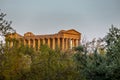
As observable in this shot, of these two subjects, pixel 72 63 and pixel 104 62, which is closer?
pixel 104 62

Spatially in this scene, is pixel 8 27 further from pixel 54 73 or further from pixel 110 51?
pixel 110 51

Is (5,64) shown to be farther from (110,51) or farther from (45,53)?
(110,51)

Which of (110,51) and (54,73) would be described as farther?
(54,73)

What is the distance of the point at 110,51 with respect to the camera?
2008cm

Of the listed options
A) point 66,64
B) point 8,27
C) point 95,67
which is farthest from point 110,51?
point 8,27

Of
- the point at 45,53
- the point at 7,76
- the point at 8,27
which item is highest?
the point at 8,27

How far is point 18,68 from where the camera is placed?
27156 millimetres

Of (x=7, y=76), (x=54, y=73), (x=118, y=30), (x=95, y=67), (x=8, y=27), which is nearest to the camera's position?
(x=95, y=67)

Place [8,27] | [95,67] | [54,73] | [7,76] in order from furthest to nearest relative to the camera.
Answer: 1. [7,76]
2. [54,73]
3. [8,27]
4. [95,67]

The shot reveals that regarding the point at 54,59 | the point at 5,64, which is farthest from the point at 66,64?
the point at 5,64

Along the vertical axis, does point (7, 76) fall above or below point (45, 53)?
below

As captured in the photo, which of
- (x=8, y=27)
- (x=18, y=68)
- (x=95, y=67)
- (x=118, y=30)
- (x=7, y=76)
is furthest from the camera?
(x=18, y=68)

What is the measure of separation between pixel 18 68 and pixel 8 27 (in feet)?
18.2

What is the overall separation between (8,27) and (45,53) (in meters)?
4.68
